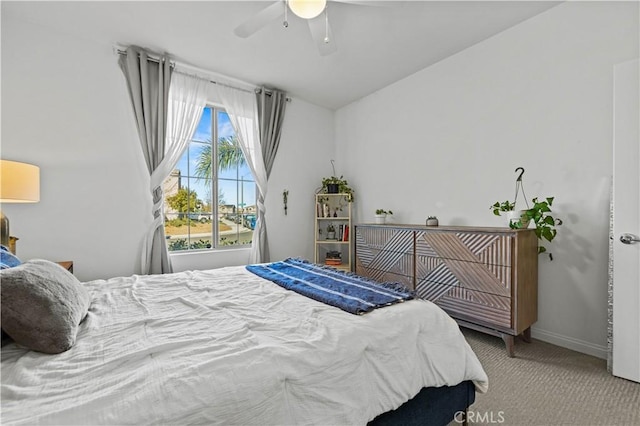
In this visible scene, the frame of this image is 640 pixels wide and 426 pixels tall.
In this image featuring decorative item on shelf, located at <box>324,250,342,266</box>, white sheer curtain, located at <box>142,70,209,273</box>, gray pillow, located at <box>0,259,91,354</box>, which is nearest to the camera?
gray pillow, located at <box>0,259,91,354</box>

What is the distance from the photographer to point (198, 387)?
884 mm

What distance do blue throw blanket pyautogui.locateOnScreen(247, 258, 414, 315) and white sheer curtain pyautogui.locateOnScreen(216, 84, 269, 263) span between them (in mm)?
1492

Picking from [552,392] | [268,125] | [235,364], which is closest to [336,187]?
[268,125]

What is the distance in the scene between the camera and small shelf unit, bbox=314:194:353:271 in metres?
4.39

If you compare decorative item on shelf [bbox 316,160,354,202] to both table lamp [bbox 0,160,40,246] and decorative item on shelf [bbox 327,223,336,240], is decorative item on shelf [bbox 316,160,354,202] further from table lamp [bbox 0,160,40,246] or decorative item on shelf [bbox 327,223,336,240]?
table lamp [bbox 0,160,40,246]

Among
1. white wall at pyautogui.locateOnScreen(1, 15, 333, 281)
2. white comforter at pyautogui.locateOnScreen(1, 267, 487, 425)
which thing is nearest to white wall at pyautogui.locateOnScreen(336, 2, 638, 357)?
white comforter at pyautogui.locateOnScreen(1, 267, 487, 425)

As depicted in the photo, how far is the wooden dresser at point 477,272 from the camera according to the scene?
2.40 meters

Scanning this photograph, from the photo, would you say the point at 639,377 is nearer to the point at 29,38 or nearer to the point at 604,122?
the point at 604,122

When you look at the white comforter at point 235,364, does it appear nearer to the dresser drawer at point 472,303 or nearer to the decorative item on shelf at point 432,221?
the dresser drawer at point 472,303

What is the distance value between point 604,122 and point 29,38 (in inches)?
188

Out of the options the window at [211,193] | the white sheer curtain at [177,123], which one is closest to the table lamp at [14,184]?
the white sheer curtain at [177,123]

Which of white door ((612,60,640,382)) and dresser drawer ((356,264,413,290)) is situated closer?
white door ((612,60,640,382))

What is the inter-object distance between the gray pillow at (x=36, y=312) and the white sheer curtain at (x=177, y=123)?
6.99ft

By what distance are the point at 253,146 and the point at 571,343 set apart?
379cm
